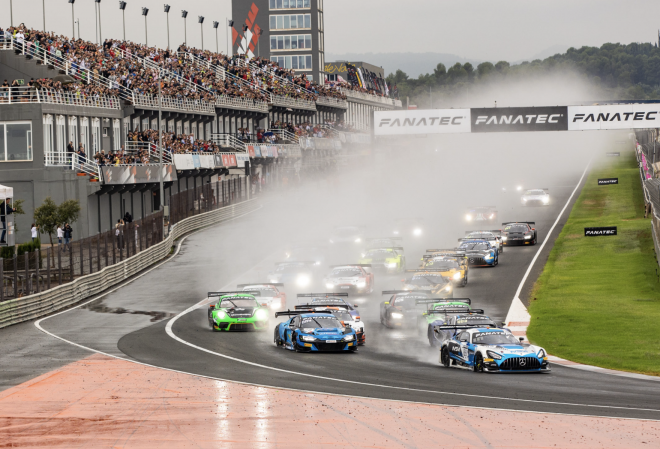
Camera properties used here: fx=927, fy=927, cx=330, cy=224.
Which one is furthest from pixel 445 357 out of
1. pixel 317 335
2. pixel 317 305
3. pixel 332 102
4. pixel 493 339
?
pixel 332 102

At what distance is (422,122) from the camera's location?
179 ft

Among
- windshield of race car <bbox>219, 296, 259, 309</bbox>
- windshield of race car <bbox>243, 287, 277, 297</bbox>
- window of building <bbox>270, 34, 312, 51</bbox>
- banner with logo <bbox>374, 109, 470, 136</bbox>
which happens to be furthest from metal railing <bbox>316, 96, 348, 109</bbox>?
windshield of race car <bbox>219, 296, 259, 309</bbox>

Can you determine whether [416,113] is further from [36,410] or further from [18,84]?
[36,410]

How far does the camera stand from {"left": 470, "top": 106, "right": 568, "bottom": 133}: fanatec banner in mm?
52844

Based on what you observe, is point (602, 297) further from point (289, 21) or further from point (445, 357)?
point (289, 21)

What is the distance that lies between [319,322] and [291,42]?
365ft

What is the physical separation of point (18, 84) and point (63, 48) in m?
4.46

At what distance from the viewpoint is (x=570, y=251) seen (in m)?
52.0

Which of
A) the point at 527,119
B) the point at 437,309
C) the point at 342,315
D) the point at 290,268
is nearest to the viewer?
the point at 342,315

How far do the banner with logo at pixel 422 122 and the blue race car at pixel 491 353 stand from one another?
31.2m

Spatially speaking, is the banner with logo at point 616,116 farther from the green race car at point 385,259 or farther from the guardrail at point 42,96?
the guardrail at point 42,96

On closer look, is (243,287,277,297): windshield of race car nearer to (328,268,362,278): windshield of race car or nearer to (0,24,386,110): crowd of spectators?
(328,268,362,278): windshield of race car

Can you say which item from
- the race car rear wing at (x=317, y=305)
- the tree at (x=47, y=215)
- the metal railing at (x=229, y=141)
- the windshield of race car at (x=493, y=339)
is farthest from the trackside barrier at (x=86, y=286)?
the windshield of race car at (x=493, y=339)

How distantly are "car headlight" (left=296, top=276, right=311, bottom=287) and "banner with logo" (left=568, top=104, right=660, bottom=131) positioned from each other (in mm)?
19883
